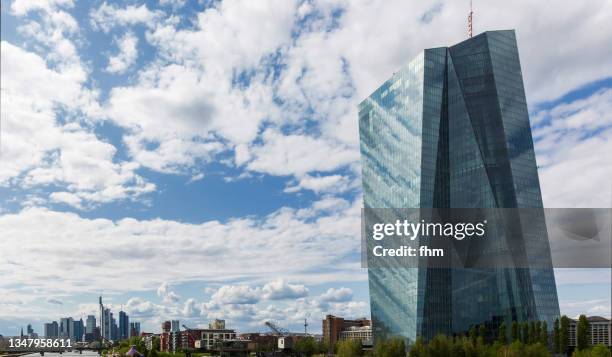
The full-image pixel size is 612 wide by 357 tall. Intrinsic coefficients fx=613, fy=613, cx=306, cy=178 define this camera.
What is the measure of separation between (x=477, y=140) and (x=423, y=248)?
34358 millimetres

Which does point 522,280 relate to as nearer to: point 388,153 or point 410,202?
point 410,202

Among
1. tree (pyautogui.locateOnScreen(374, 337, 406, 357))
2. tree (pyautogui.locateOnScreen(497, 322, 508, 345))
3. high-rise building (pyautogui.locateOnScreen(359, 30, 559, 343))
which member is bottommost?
tree (pyautogui.locateOnScreen(374, 337, 406, 357))

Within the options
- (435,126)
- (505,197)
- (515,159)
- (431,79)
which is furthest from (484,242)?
(431,79)

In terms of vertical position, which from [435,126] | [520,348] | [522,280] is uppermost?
[435,126]

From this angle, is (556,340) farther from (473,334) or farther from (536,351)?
(473,334)

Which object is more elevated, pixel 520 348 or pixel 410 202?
pixel 410 202

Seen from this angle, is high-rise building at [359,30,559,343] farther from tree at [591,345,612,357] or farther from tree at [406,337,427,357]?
tree at [591,345,612,357]

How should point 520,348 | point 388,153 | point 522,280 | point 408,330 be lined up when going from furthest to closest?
point 388,153, point 408,330, point 522,280, point 520,348

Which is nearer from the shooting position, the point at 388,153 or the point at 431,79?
the point at 431,79

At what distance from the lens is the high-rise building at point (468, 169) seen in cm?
15962

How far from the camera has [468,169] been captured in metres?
169

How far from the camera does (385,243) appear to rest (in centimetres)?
19838

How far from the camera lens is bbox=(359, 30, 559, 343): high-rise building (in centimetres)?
15962

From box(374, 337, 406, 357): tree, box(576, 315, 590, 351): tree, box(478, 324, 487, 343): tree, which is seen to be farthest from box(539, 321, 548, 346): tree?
box(374, 337, 406, 357): tree
